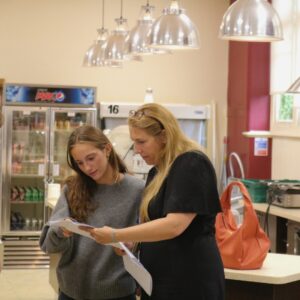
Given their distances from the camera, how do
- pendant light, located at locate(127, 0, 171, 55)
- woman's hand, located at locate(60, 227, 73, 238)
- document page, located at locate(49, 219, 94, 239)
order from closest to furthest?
1. document page, located at locate(49, 219, 94, 239)
2. woman's hand, located at locate(60, 227, 73, 238)
3. pendant light, located at locate(127, 0, 171, 55)

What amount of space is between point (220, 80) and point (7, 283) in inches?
152

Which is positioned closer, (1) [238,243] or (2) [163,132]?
(2) [163,132]

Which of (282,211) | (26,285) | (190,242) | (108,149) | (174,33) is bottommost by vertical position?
(26,285)

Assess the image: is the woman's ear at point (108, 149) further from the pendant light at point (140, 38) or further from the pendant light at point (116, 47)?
the pendant light at point (116, 47)

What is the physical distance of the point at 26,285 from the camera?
7086mm

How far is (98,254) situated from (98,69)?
621 cm

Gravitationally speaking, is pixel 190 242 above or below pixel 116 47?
below

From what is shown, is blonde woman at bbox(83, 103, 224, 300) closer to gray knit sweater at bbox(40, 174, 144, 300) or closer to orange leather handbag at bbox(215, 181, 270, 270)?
gray knit sweater at bbox(40, 174, 144, 300)

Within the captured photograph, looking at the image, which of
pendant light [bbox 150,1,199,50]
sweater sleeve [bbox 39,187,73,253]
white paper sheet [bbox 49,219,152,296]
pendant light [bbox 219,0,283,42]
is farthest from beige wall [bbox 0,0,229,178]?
white paper sheet [bbox 49,219,152,296]

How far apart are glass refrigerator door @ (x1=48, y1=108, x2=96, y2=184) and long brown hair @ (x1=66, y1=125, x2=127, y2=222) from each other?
17.8 ft

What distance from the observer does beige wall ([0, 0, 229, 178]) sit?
27.6ft

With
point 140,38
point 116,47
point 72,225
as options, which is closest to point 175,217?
point 72,225

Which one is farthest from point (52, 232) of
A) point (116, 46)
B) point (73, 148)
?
point (116, 46)

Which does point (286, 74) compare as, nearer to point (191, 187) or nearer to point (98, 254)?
point (98, 254)
